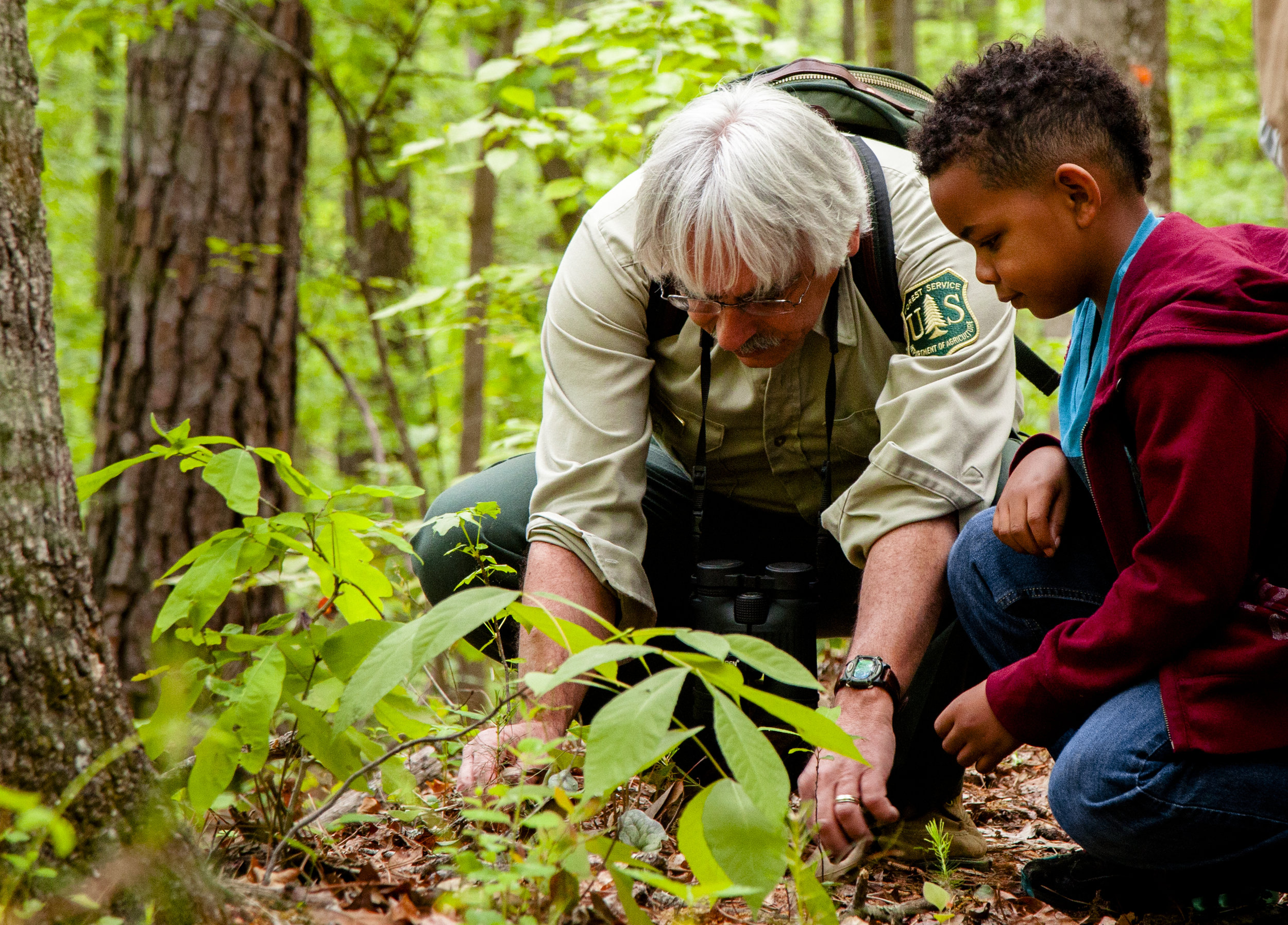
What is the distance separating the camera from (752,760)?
3.48ft

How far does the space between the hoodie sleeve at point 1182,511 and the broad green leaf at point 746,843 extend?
2.37 feet

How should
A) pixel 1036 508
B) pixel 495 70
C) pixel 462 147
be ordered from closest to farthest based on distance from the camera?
1. pixel 1036 508
2. pixel 495 70
3. pixel 462 147

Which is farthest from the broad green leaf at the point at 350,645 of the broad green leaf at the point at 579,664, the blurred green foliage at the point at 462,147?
the blurred green foliage at the point at 462,147

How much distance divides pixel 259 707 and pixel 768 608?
115 cm

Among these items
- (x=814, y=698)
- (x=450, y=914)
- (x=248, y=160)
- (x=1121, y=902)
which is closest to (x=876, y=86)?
(x=814, y=698)

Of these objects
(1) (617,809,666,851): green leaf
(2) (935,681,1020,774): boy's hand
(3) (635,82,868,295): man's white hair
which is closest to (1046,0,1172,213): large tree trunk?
(3) (635,82,868,295): man's white hair

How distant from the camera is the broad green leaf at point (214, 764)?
140cm

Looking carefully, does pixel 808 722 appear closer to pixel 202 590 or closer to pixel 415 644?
pixel 415 644

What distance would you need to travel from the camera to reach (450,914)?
138 centimetres

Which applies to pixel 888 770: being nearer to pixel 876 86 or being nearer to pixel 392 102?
pixel 876 86

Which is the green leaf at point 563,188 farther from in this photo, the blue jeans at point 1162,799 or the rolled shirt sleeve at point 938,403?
the blue jeans at point 1162,799

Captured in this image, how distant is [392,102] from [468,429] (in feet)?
7.55

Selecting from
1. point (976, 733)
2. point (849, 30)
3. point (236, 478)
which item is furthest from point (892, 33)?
point (236, 478)

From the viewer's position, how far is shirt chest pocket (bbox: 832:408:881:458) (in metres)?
2.47
